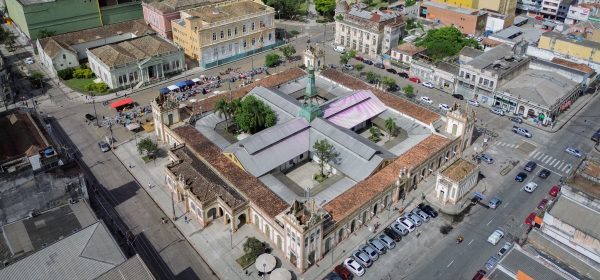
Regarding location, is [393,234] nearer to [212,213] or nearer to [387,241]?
[387,241]

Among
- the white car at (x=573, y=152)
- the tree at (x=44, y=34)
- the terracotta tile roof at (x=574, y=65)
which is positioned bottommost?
the white car at (x=573, y=152)

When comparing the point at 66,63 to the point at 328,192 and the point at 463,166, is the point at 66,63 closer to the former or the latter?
the point at 328,192

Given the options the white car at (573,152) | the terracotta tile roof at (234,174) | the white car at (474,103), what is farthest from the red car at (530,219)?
the white car at (474,103)

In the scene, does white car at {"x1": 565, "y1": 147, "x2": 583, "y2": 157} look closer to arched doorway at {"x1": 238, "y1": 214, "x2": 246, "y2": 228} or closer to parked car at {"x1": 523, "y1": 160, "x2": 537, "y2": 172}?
parked car at {"x1": 523, "y1": 160, "x2": 537, "y2": 172}

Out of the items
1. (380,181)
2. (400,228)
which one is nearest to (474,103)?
(380,181)

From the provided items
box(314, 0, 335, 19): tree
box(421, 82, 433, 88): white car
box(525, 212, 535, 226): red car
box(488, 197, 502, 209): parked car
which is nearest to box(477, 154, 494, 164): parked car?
box(488, 197, 502, 209): parked car

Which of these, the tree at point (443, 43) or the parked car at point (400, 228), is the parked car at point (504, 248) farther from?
the tree at point (443, 43)

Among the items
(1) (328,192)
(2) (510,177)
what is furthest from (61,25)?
(2) (510,177)
